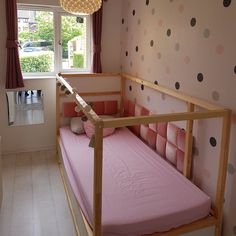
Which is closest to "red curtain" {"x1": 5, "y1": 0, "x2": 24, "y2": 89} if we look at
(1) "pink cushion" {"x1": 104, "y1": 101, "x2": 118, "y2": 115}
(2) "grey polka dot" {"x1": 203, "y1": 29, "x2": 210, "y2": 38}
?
(1) "pink cushion" {"x1": 104, "y1": 101, "x2": 118, "y2": 115}

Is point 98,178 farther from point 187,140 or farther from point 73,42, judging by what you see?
point 73,42

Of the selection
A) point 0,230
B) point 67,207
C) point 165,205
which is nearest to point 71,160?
point 67,207

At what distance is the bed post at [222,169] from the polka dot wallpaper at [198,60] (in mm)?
51

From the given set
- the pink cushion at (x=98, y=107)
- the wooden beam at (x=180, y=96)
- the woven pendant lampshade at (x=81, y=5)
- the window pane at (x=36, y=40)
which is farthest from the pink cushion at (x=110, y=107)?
the woven pendant lampshade at (x=81, y=5)

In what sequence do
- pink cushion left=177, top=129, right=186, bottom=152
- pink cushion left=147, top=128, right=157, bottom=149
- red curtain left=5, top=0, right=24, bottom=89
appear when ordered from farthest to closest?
red curtain left=5, top=0, right=24, bottom=89 < pink cushion left=147, top=128, right=157, bottom=149 < pink cushion left=177, top=129, right=186, bottom=152

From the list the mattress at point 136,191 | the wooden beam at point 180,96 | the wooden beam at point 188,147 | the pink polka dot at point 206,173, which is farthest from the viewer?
the wooden beam at point 188,147

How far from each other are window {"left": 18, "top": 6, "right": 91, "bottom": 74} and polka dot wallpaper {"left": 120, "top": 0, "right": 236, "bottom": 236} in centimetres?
88

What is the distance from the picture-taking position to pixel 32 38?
347cm

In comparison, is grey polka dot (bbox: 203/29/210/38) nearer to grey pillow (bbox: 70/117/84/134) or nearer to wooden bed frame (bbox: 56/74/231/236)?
wooden bed frame (bbox: 56/74/231/236)

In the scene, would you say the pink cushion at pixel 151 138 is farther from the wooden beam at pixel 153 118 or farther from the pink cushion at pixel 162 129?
the wooden beam at pixel 153 118

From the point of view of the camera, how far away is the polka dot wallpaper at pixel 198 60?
71.6 inches

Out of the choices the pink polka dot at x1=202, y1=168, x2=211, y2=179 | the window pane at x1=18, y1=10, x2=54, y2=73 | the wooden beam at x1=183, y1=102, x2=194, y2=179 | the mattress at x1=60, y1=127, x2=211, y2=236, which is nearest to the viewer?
the mattress at x1=60, y1=127, x2=211, y2=236

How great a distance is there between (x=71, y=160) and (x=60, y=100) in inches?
45.5

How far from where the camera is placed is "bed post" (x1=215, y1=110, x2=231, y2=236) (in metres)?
1.77
